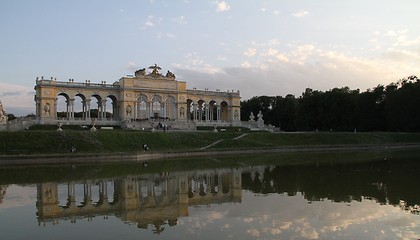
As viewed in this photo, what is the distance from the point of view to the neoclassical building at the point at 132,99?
2623 inches

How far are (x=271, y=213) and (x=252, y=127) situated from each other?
212 feet

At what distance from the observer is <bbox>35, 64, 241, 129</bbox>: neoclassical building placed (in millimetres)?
66625

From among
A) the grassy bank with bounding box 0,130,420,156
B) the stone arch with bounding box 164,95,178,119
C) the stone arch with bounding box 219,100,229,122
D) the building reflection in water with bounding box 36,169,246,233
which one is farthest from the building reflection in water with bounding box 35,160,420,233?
the stone arch with bounding box 219,100,229,122

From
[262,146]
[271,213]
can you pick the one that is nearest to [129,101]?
[262,146]

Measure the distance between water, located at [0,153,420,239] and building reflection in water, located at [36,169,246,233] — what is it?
0.13 ft

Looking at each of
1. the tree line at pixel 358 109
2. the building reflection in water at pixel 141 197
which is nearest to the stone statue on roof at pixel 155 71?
the tree line at pixel 358 109

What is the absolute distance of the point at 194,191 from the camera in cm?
2091

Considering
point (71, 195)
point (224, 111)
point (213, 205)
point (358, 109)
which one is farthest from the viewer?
point (224, 111)

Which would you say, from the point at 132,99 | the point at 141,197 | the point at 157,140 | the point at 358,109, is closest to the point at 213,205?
the point at 141,197

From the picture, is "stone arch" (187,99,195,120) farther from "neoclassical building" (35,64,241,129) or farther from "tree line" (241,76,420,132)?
"tree line" (241,76,420,132)

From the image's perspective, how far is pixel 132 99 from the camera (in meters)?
73.3

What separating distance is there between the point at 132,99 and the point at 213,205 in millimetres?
58167

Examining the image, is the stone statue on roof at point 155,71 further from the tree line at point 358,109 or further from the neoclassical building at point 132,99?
the tree line at point 358,109

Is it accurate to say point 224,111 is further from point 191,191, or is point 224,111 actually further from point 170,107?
point 191,191
